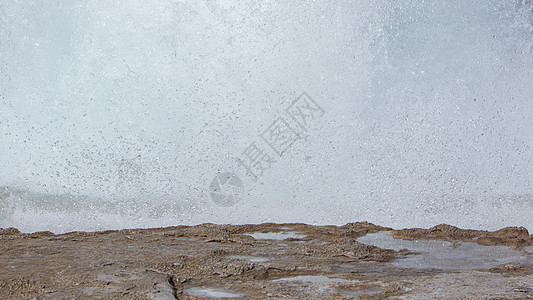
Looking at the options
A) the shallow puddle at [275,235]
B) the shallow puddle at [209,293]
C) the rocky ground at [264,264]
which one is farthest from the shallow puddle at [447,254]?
the shallow puddle at [209,293]

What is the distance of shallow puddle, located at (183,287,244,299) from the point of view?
308 centimetres

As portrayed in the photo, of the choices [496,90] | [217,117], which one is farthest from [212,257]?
[496,90]

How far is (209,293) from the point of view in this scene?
315cm

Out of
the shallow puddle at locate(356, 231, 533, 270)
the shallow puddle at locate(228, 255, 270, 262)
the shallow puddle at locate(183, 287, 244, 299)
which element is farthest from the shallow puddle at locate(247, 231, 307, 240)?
the shallow puddle at locate(183, 287, 244, 299)

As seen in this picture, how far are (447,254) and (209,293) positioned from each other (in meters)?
2.02

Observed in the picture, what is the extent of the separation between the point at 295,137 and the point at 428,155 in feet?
5.14

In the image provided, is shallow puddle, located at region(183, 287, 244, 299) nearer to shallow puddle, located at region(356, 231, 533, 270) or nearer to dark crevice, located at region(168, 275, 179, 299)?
dark crevice, located at region(168, 275, 179, 299)

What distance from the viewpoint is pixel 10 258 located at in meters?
4.00

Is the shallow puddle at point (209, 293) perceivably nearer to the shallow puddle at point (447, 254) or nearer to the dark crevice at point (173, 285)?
the dark crevice at point (173, 285)

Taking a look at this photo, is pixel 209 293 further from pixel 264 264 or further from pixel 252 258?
pixel 252 258

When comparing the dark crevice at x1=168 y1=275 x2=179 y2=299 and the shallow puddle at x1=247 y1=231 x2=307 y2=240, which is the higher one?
the shallow puddle at x1=247 y1=231 x2=307 y2=240

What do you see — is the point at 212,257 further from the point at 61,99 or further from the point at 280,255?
the point at 61,99

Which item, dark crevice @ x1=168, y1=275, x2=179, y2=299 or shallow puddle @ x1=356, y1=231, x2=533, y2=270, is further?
shallow puddle @ x1=356, y1=231, x2=533, y2=270

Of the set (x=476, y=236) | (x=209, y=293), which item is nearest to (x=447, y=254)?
(x=476, y=236)
